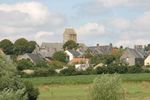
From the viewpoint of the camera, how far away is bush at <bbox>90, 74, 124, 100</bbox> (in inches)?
1382

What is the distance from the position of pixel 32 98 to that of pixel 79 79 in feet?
112

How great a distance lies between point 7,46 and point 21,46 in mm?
5473

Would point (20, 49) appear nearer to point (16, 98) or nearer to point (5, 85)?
point (5, 85)

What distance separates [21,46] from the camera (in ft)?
548

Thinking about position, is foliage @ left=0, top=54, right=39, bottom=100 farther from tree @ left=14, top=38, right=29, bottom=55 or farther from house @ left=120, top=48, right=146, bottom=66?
tree @ left=14, top=38, right=29, bottom=55

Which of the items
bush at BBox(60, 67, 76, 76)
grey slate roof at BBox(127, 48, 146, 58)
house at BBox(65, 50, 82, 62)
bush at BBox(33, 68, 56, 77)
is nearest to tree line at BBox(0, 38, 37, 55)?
house at BBox(65, 50, 82, 62)

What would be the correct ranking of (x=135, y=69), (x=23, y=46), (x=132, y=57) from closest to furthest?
1. (x=135, y=69)
2. (x=132, y=57)
3. (x=23, y=46)

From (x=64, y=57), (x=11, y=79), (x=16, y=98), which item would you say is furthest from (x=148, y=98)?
(x=64, y=57)

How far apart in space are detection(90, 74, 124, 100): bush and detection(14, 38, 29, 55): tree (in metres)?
128

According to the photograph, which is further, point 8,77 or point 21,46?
point 21,46

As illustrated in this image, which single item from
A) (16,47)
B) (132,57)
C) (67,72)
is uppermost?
(16,47)

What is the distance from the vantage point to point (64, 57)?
495 feet

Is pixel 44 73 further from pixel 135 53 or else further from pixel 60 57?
pixel 135 53

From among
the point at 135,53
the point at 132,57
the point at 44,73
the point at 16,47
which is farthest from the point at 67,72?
the point at 16,47
